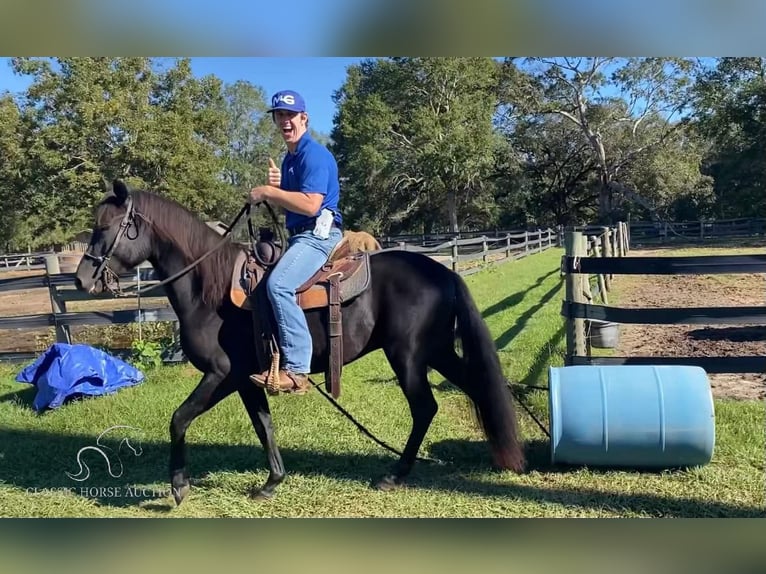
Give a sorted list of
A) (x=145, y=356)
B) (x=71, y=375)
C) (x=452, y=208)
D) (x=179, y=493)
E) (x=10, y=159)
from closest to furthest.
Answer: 1. (x=179, y=493)
2. (x=71, y=375)
3. (x=10, y=159)
4. (x=145, y=356)
5. (x=452, y=208)

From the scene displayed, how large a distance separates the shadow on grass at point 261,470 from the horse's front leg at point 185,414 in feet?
0.67

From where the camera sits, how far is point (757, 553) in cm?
309

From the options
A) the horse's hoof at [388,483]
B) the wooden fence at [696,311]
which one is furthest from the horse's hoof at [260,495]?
the wooden fence at [696,311]

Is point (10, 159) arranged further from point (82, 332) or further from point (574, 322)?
point (574, 322)

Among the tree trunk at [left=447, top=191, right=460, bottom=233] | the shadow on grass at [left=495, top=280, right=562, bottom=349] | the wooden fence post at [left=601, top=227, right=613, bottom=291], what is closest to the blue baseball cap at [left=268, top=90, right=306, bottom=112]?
the tree trunk at [left=447, top=191, right=460, bottom=233]

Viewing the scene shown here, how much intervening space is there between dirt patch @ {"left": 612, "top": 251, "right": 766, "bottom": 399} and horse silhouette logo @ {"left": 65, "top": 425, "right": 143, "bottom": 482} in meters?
5.23

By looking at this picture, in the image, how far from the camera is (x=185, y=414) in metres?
3.47

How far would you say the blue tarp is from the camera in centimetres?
515

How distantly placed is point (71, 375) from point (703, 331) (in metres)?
7.67

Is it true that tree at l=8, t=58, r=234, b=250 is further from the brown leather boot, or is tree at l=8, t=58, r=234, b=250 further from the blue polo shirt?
A: the brown leather boot

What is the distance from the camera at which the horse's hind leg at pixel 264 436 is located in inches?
143

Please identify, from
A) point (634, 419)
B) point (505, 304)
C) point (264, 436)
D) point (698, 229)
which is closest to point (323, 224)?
point (264, 436)

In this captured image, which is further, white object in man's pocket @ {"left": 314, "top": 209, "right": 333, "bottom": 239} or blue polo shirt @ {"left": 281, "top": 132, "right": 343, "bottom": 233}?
white object in man's pocket @ {"left": 314, "top": 209, "right": 333, "bottom": 239}

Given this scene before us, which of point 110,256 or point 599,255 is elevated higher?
point 110,256
